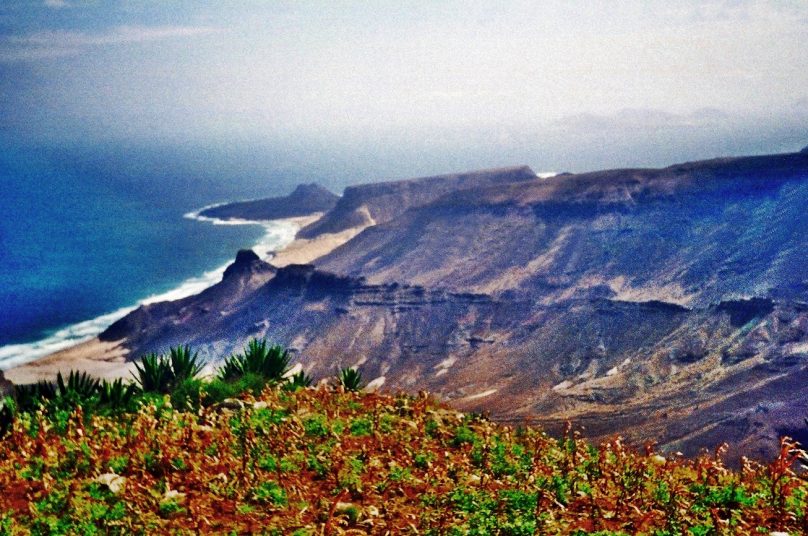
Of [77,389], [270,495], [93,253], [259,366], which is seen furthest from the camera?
[93,253]

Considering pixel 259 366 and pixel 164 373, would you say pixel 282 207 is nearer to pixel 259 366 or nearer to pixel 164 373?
pixel 164 373

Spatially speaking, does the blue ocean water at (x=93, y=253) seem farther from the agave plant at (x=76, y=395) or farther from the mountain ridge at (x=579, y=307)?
the agave plant at (x=76, y=395)

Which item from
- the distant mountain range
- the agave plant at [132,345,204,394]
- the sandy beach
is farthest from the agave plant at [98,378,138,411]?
the sandy beach

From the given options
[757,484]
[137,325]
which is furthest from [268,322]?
[757,484]

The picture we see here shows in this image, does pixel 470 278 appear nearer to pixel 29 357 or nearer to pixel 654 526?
pixel 29 357

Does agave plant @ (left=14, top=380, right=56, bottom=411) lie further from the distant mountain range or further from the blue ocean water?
the blue ocean water

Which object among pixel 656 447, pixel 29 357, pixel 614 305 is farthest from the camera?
pixel 29 357

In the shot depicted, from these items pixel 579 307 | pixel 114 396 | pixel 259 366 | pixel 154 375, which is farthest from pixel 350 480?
pixel 579 307
